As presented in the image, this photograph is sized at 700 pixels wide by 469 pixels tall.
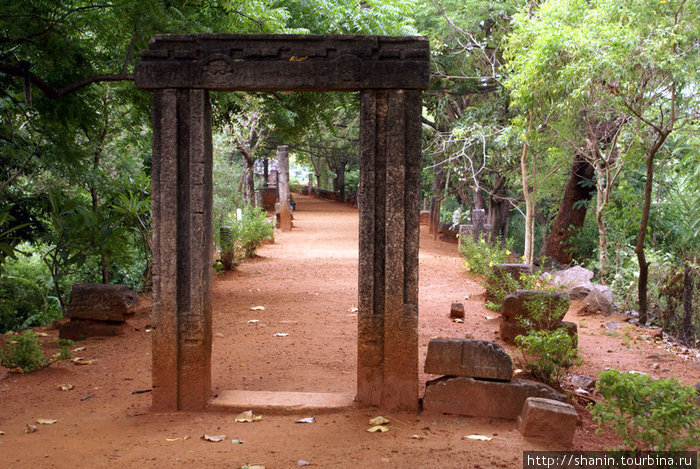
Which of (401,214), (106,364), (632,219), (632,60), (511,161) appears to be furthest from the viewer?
(511,161)

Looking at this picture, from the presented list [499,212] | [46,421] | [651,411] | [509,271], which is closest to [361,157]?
[651,411]

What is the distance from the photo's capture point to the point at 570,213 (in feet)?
53.1

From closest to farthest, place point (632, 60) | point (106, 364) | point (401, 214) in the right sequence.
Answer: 1. point (401, 214)
2. point (106, 364)
3. point (632, 60)

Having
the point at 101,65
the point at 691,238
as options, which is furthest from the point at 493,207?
the point at 101,65

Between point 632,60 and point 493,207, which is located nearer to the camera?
point 632,60

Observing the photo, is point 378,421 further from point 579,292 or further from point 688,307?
point 579,292

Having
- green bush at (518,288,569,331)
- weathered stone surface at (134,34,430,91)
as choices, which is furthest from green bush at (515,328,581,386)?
weathered stone surface at (134,34,430,91)

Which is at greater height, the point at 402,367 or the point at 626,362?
the point at 402,367

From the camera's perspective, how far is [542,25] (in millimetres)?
11000

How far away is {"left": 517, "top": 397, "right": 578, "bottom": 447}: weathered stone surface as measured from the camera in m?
4.52

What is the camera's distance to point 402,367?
5.16 metres

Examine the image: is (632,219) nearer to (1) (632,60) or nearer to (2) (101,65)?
(1) (632,60)

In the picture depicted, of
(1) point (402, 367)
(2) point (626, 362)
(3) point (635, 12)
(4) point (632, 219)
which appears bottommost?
(2) point (626, 362)

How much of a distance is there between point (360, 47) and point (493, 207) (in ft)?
50.6
